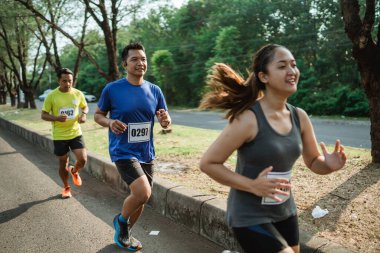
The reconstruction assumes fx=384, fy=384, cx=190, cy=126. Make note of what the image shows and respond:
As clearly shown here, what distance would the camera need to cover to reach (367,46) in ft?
19.0

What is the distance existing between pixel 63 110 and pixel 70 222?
2.11 meters

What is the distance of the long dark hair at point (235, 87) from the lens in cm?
244

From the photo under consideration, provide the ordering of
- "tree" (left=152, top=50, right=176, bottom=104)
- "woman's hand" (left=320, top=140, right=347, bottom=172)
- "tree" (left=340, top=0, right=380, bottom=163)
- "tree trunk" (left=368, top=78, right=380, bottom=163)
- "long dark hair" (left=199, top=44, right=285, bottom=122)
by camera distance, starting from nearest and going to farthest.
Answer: "long dark hair" (left=199, top=44, right=285, bottom=122), "woman's hand" (left=320, top=140, right=347, bottom=172), "tree" (left=340, top=0, right=380, bottom=163), "tree trunk" (left=368, top=78, right=380, bottom=163), "tree" (left=152, top=50, right=176, bottom=104)

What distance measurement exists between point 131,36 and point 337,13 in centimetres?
2178

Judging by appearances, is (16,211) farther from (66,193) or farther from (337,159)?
(337,159)

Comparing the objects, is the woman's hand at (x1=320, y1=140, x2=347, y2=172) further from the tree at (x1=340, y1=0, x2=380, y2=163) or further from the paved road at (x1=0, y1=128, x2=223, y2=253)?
the tree at (x1=340, y1=0, x2=380, y2=163)

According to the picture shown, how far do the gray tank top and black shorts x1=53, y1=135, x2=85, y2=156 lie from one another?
465cm

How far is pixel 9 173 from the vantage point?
843 centimetres

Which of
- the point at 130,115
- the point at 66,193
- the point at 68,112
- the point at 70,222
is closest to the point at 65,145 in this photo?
the point at 68,112

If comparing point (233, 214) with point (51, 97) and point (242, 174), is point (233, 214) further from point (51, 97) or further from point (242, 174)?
point (51, 97)

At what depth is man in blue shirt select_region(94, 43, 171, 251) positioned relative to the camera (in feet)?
12.9

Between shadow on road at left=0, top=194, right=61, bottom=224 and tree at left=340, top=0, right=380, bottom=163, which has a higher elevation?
tree at left=340, top=0, right=380, bottom=163

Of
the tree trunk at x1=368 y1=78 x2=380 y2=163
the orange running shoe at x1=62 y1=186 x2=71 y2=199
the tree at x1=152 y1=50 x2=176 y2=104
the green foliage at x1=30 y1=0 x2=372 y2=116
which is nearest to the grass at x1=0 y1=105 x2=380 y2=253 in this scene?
the tree trunk at x1=368 y1=78 x2=380 y2=163

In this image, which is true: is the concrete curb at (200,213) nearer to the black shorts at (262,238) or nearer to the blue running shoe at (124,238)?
the blue running shoe at (124,238)
